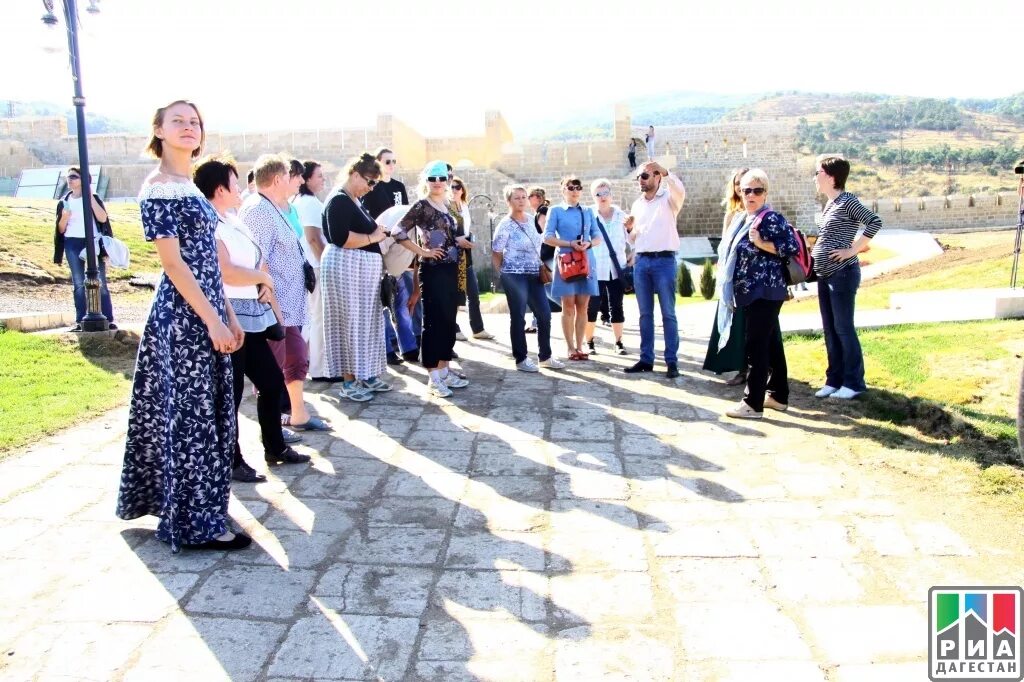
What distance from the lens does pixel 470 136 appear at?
29906 mm

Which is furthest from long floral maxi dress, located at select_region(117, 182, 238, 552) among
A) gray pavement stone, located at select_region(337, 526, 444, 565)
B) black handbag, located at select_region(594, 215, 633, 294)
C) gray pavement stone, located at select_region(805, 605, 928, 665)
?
black handbag, located at select_region(594, 215, 633, 294)

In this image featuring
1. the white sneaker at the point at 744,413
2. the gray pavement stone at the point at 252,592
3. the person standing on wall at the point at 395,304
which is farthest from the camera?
the person standing on wall at the point at 395,304

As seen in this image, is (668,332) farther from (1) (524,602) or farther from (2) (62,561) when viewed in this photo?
(2) (62,561)

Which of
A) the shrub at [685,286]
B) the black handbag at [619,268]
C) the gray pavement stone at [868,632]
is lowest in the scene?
the shrub at [685,286]

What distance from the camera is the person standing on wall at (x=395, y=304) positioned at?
7691mm

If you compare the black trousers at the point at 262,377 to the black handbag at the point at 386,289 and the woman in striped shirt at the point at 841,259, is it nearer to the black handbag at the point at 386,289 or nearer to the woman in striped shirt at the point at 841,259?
the black handbag at the point at 386,289

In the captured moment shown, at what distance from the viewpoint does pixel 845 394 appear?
238 inches

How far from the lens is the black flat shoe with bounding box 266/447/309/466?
4.79 metres

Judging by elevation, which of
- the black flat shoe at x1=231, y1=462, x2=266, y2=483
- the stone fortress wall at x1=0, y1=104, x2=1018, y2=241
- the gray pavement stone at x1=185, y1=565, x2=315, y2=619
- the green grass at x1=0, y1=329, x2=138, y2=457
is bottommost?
the gray pavement stone at x1=185, y1=565, x2=315, y2=619

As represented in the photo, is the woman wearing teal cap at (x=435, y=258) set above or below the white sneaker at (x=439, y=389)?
above

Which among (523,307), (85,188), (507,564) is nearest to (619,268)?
(523,307)

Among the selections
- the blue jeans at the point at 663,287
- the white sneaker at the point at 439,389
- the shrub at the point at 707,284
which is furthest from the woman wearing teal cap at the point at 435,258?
the shrub at the point at 707,284

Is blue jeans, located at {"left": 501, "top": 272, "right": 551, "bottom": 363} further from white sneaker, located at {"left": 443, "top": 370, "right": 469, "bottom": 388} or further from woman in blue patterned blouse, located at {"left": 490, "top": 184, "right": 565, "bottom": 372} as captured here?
white sneaker, located at {"left": 443, "top": 370, "right": 469, "bottom": 388}

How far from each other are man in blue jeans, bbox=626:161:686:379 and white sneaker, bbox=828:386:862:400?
1353mm
